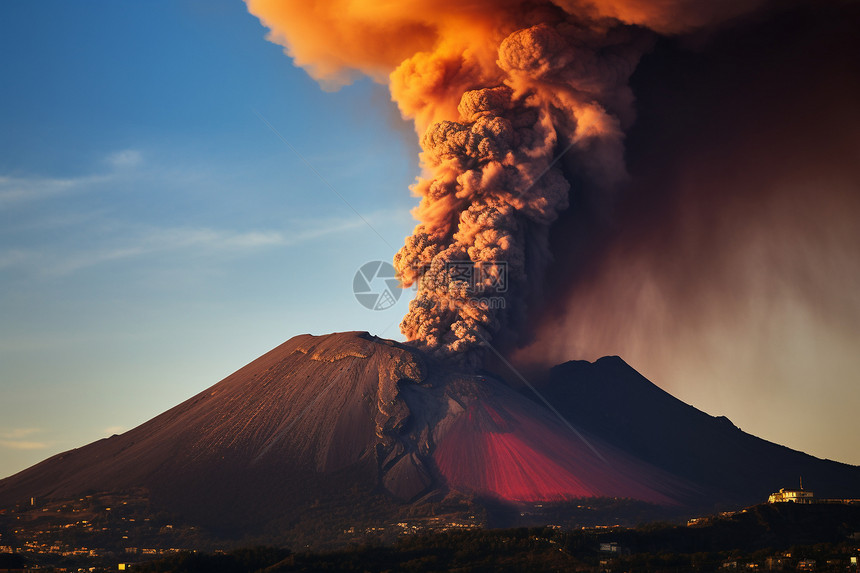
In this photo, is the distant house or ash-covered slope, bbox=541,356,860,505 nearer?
the distant house

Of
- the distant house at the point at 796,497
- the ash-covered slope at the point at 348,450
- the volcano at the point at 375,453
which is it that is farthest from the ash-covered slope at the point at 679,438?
the distant house at the point at 796,497

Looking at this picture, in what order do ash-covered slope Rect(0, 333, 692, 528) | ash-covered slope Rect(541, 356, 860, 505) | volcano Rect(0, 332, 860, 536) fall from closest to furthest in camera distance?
volcano Rect(0, 332, 860, 536) < ash-covered slope Rect(0, 333, 692, 528) < ash-covered slope Rect(541, 356, 860, 505)

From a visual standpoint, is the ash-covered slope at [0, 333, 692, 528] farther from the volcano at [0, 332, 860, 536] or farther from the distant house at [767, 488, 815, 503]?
the distant house at [767, 488, 815, 503]

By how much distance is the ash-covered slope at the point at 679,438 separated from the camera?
80688mm

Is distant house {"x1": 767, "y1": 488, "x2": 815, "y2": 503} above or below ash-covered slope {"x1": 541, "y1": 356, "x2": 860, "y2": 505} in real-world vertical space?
below

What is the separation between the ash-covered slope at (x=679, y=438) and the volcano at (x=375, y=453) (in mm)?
196

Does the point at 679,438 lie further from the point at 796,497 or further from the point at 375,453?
the point at 375,453

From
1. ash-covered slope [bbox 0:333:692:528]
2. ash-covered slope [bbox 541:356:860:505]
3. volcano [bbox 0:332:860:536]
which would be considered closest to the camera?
volcano [bbox 0:332:860:536]

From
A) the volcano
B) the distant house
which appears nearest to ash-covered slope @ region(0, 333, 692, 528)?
the volcano

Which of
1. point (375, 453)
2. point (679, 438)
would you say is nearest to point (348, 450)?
point (375, 453)

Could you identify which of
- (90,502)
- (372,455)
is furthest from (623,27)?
(90,502)

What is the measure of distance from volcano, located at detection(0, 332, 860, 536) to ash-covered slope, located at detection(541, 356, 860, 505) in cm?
20

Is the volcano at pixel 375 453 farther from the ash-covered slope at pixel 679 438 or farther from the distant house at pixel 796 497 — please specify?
the distant house at pixel 796 497

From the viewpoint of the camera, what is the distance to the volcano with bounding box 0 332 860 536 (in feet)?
226
